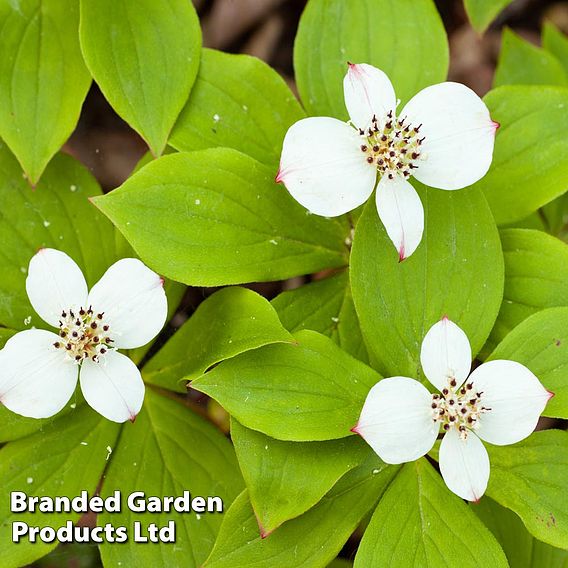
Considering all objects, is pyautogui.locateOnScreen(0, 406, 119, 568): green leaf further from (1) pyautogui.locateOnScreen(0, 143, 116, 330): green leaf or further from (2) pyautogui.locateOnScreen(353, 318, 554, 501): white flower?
(2) pyautogui.locateOnScreen(353, 318, 554, 501): white flower

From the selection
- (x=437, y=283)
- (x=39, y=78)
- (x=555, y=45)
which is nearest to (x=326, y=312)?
(x=437, y=283)

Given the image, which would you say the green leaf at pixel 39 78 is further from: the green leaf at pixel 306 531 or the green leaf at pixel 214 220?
the green leaf at pixel 306 531

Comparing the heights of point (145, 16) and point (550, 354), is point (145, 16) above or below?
above

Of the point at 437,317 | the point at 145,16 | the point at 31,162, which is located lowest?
the point at 437,317

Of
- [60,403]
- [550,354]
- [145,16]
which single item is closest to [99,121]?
[145,16]

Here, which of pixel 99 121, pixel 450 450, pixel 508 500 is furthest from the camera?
pixel 99 121

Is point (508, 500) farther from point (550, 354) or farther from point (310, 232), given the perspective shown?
point (310, 232)

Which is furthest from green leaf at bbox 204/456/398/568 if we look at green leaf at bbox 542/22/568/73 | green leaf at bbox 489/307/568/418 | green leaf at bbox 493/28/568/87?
green leaf at bbox 542/22/568/73
